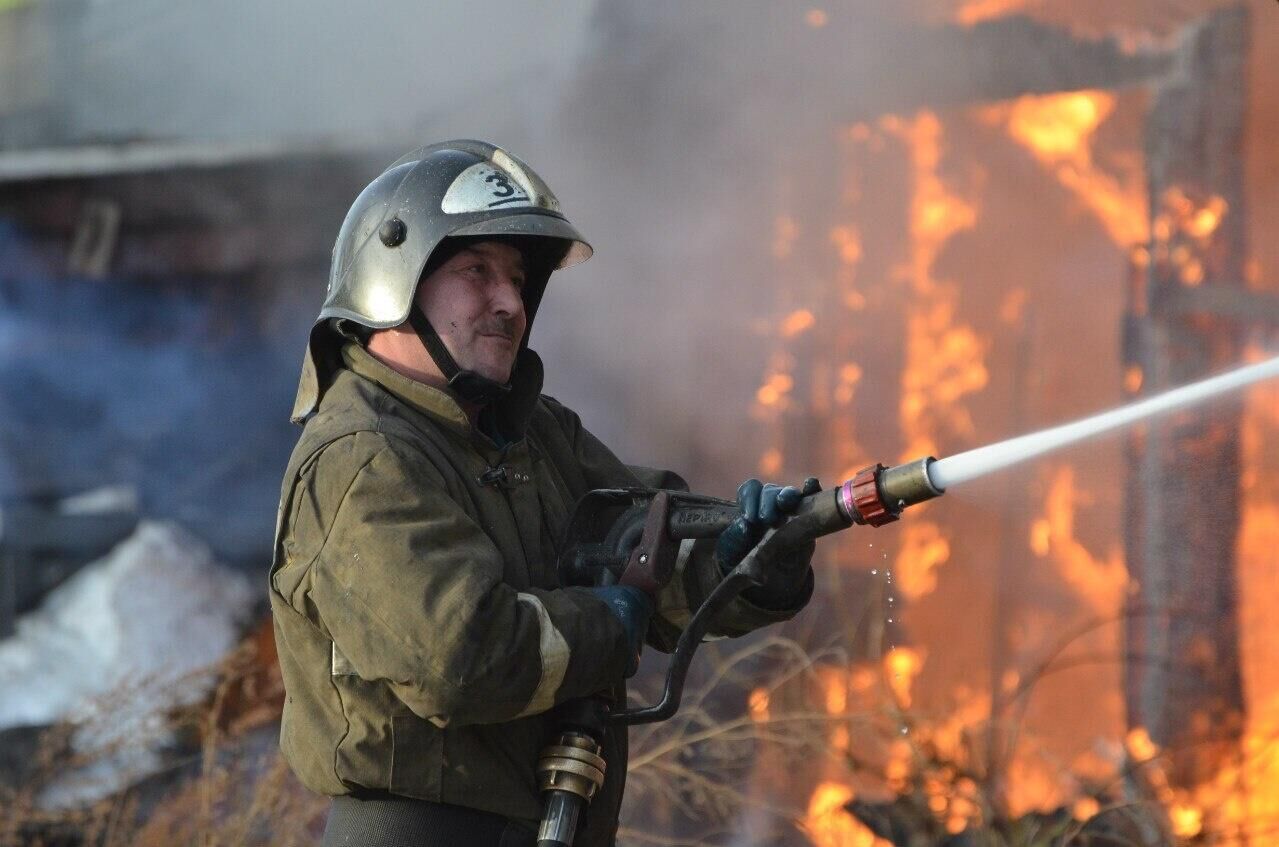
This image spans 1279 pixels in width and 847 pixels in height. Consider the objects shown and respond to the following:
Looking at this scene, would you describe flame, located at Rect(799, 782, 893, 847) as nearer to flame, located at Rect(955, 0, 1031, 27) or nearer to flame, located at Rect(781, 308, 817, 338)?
flame, located at Rect(781, 308, 817, 338)

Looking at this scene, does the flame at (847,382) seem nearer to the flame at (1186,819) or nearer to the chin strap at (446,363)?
the flame at (1186,819)

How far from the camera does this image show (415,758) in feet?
9.08

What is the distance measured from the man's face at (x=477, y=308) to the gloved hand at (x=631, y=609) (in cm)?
53

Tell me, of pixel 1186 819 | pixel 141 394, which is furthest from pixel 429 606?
pixel 141 394

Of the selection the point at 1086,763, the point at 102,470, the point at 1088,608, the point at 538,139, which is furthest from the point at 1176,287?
the point at 102,470

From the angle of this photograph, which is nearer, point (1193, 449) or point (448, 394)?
point (448, 394)

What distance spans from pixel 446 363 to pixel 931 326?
3.53m

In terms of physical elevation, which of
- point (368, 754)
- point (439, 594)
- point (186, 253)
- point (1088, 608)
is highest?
point (186, 253)

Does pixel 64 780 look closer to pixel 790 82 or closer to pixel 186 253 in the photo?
pixel 186 253

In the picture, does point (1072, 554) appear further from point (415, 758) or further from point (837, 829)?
point (415, 758)

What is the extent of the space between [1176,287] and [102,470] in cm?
550

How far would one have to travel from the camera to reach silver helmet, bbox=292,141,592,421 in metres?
3.08

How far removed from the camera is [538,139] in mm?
6863

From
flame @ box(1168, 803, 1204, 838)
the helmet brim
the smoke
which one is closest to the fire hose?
the helmet brim
